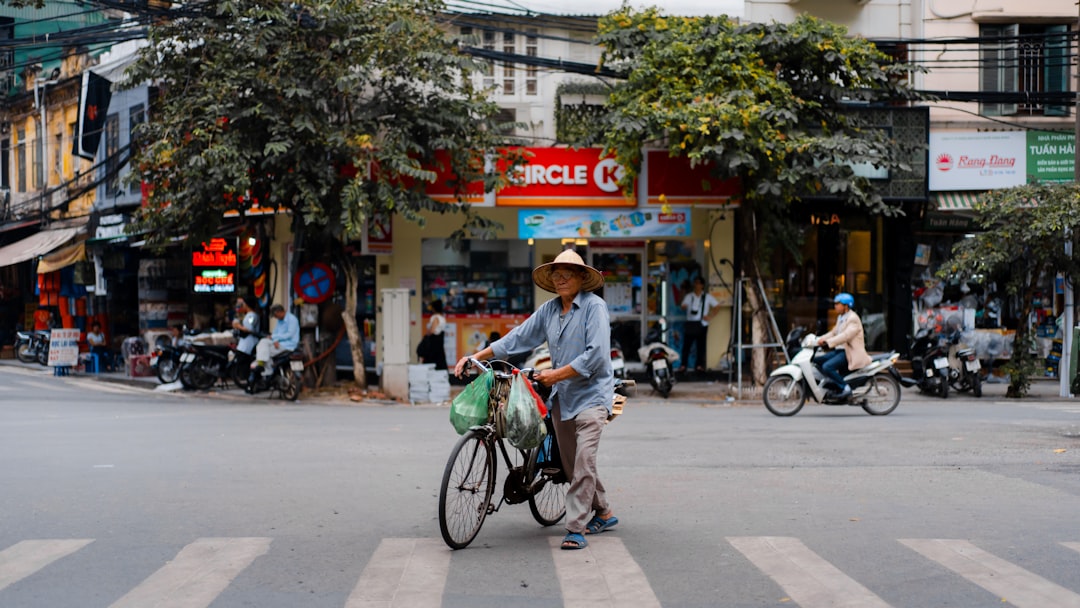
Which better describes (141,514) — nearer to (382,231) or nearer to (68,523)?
(68,523)

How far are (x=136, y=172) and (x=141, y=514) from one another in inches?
463

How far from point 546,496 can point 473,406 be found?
1.15m

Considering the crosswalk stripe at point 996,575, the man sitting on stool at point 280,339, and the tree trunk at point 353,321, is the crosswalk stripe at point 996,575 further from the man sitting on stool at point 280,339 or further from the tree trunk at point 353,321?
the tree trunk at point 353,321

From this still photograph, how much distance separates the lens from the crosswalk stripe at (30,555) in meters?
6.29

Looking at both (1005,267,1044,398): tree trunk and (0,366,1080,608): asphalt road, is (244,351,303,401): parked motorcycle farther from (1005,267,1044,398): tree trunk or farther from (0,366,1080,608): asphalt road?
(1005,267,1044,398): tree trunk

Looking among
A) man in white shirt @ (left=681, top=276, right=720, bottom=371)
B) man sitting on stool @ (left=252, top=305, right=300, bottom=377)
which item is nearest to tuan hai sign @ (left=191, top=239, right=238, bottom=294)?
man sitting on stool @ (left=252, top=305, right=300, bottom=377)

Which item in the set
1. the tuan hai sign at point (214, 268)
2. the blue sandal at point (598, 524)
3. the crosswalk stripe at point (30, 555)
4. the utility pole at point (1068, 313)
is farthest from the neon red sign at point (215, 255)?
the blue sandal at point (598, 524)

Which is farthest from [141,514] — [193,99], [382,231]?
[382,231]

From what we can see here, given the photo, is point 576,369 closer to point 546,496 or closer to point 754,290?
point 546,496

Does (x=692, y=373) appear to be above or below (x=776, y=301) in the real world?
below

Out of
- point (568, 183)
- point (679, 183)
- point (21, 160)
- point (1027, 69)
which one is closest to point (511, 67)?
point (568, 183)

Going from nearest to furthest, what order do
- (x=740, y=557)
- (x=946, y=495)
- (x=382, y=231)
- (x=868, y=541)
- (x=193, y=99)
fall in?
(x=740, y=557)
(x=868, y=541)
(x=946, y=495)
(x=193, y=99)
(x=382, y=231)

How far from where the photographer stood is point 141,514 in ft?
26.8

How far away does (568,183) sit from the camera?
2106cm
